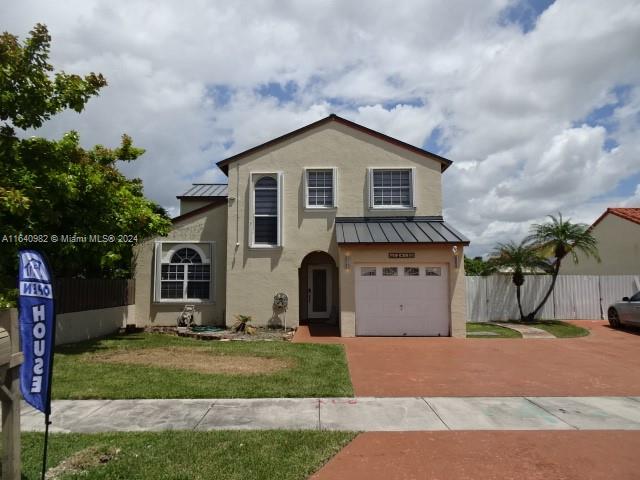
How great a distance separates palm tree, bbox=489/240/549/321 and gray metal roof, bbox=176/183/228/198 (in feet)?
43.6

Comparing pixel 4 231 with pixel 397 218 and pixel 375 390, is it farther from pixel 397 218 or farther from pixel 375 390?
pixel 397 218

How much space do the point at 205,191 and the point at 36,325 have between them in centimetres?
1872

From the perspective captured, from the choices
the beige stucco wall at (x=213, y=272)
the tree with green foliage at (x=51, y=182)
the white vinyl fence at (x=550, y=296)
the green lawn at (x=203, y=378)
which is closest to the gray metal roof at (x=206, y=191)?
the beige stucco wall at (x=213, y=272)

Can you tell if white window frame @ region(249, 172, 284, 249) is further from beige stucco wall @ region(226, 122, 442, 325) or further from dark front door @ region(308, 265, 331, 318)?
dark front door @ region(308, 265, 331, 318)

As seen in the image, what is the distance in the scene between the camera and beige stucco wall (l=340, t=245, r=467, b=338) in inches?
575

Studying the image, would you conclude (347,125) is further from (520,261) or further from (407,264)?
(520,261)

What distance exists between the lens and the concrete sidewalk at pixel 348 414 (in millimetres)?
6078

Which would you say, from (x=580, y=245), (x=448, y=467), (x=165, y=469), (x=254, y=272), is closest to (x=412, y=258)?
(x=254, y=272)

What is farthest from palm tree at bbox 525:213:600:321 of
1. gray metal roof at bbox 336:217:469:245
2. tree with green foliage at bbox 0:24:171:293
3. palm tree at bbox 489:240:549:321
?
tree with green foliage at bbox 0:24:171:293

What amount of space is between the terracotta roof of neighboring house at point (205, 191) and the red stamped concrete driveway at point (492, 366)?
385 inches

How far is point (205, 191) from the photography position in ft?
72.8

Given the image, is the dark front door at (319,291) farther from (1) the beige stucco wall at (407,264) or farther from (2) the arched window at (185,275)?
(2) the arched window at (185,275)

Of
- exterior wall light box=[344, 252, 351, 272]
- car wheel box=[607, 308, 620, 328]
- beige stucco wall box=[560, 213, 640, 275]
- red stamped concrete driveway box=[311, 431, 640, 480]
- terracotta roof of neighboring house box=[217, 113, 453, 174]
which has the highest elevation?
terracotta roof of neighboring house box=[217, 113, 453, 174]

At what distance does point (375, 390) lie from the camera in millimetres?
8031
